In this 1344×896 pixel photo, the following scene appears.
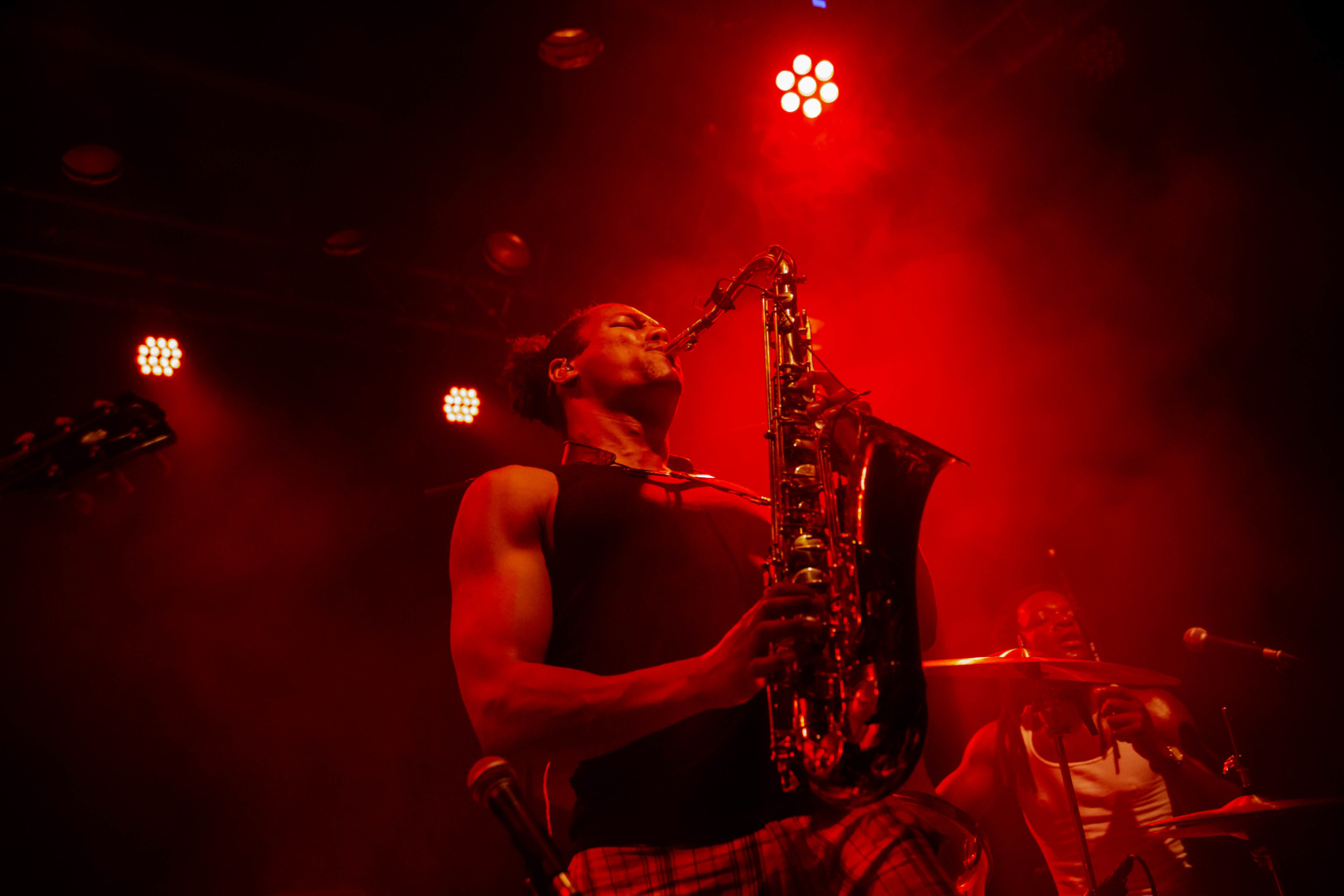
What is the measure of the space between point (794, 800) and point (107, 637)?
662cm

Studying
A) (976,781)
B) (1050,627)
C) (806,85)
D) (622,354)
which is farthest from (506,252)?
(976,781)

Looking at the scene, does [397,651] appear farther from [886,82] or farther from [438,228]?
[886,82]

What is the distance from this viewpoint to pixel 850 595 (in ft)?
7.31

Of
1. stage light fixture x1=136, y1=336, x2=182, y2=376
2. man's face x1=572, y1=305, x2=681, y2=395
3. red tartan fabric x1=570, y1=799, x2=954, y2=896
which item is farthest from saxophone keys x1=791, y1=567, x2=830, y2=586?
stage light fixture x1=136, y1=336, x2=182, y2=376

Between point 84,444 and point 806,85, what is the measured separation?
5.95 metres

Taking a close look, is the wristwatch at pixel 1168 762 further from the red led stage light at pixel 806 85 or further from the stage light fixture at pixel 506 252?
the stage light fixture at pixel 506 252

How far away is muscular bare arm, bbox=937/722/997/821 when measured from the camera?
201 inches

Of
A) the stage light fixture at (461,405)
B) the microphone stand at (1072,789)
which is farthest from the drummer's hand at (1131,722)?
the stage light fixture at (461,405)

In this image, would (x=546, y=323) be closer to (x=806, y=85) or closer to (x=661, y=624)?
(x=806, y=85)

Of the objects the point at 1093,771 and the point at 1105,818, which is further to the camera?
the point at 1093,771

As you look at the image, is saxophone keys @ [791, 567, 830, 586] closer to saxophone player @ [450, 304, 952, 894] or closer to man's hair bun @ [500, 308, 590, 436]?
saxophone player @ [450, 304, 952, 894]

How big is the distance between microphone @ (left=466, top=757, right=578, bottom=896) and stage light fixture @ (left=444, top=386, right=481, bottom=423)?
22.2 feet

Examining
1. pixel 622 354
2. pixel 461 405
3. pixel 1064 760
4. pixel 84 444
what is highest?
pixel 461 405

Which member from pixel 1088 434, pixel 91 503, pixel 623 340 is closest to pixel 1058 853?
pixel 1088 434
